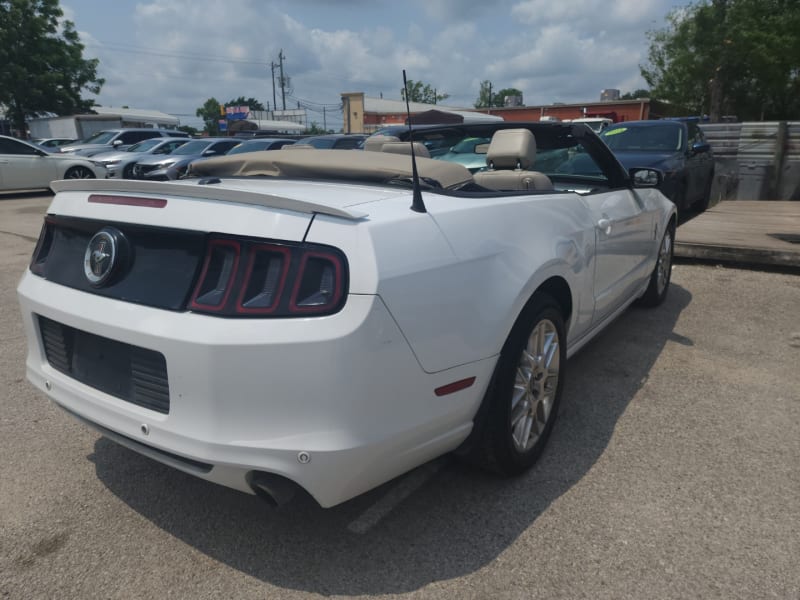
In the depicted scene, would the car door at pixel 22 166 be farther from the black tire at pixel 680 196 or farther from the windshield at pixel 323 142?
the black tire at pixel 680 196

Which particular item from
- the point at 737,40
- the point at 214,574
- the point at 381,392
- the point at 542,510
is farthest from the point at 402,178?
the point at 737,40

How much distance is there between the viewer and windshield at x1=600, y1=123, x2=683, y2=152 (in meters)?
9.23

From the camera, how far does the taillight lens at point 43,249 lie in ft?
8.26

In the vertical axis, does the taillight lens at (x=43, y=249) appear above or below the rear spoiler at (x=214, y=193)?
below

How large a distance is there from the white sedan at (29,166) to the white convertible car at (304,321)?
14.9 metres

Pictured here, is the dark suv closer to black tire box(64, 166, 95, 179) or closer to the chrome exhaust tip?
black tire box(64, 166, 95, 179)

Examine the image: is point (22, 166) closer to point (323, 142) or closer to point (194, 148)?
point (194, 148)

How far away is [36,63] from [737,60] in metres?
35.8

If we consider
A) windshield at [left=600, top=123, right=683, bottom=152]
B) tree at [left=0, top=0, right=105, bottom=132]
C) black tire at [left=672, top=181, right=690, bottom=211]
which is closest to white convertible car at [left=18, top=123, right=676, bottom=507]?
black tire at [left=672, top=181, right=690, bottom=211]

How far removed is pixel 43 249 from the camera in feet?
8.36

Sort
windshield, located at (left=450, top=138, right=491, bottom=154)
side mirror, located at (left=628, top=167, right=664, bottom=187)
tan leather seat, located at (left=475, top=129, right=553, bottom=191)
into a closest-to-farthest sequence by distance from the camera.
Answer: tan leather seat, located at (left=475, top=129, right=553, bottom=191)
side mirror, located at (left=628, top=167, right=664, bottom=187)
windshield, located at (left=450, top=138, right=491, bottom=154)

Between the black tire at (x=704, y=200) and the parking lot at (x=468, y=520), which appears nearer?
the parking lot at (x=468, y=520)

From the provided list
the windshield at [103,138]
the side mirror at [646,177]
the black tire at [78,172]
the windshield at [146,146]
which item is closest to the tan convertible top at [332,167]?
the side mirror at [646,177]

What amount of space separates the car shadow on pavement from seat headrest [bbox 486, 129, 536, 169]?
1392mm
